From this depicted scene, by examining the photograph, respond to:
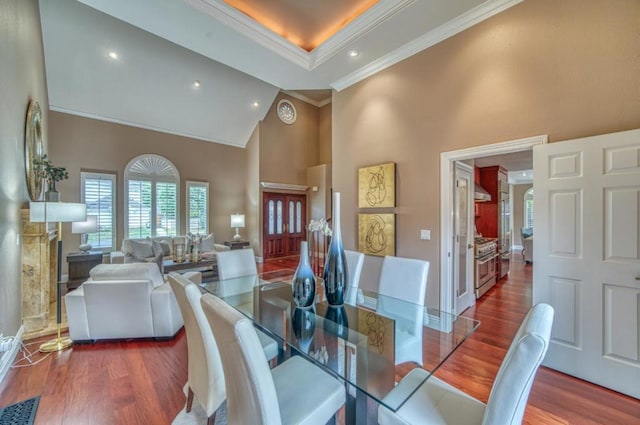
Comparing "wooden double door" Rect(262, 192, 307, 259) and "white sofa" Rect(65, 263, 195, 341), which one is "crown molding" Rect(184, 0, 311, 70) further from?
"wooden double door" Rect(262, 192, 307, 259)

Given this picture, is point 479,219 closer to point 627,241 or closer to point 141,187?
point 627,241

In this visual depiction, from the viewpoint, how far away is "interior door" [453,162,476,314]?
338cm

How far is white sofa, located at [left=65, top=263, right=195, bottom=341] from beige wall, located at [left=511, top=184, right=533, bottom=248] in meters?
11.7

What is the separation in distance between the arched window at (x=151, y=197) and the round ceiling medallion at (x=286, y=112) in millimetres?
3360

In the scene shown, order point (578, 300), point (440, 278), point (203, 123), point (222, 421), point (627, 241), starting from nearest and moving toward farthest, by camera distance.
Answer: point (222, 421) < point (627, 241) < point (578, 300) < point (440, 278) < point (203, 123)

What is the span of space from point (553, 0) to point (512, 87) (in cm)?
76

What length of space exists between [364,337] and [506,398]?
820mm

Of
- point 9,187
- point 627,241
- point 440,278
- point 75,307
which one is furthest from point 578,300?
point 9,187

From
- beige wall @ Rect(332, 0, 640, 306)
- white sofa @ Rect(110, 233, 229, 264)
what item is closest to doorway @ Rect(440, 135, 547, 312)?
beige wall @ Rect(332, 0, 640, 306)

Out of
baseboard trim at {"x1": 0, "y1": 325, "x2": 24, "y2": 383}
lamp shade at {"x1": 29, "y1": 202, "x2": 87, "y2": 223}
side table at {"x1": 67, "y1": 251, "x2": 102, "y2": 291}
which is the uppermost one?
lamp shade at {"x1": 29, "y1": 202, "x2": 87, "y2": 223}

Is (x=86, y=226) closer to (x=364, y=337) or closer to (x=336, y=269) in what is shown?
(x=336, y=269)

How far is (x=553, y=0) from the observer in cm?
244

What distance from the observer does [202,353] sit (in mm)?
1580

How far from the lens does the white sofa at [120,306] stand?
108 inches
